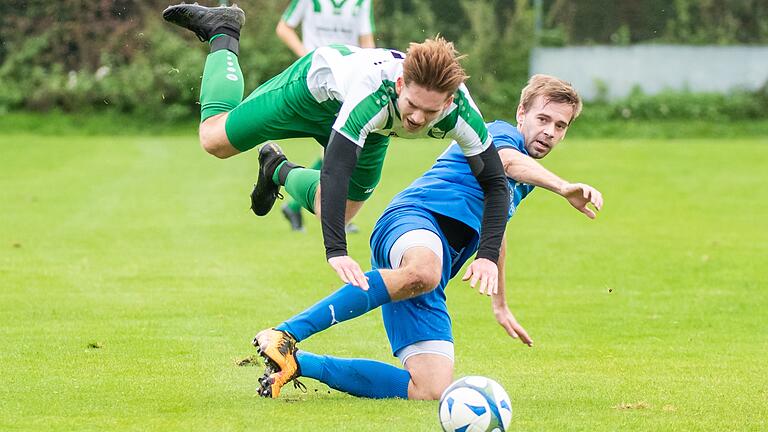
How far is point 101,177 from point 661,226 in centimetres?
814

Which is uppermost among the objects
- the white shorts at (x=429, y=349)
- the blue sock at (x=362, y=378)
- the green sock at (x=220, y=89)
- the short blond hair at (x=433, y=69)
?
the short blond hair at (x=433, y=69)

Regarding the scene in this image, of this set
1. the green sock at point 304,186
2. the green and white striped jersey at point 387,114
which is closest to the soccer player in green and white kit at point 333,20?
the green sock at point 304,186

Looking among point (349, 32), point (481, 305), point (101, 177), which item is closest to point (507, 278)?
point (481, 305)

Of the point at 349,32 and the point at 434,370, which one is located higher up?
the point at 434,370

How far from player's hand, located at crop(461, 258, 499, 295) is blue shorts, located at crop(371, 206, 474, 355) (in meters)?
0.56

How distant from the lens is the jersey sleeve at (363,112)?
5.68 meters

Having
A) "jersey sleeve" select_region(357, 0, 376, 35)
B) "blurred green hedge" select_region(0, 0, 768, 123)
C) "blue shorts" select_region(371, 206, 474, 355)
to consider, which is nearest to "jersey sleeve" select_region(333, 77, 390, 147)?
"blue shorts" select_region(371, 206, 474, 355)

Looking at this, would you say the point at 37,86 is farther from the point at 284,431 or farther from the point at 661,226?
the point at 284,431

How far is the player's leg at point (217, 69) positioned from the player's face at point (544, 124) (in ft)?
5.53

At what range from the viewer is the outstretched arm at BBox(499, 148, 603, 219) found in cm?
567

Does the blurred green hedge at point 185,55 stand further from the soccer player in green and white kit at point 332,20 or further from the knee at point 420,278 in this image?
the knee at point 420,278

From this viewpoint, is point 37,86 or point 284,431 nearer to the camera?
point 284,431

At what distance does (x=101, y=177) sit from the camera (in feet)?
58.7

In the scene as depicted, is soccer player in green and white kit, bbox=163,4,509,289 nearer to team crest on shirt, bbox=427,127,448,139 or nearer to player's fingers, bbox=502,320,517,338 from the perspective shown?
team crest on shirt, bbox=427,127,448,139
